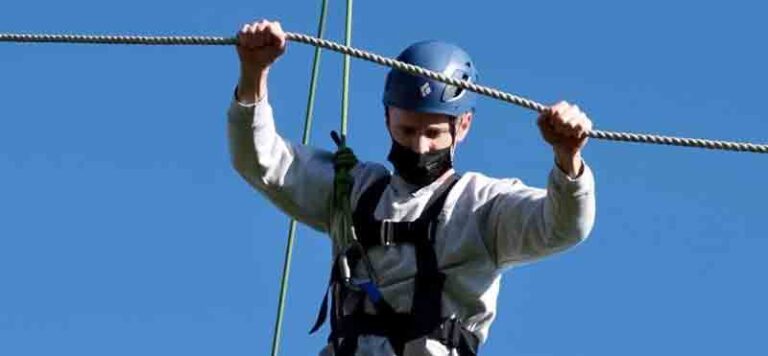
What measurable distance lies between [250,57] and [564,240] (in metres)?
1.29

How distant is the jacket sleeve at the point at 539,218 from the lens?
9625mm

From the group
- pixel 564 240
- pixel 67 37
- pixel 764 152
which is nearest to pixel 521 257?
pixel 564 240

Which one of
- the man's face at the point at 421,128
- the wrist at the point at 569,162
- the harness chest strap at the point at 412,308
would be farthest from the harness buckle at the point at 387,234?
the wrist at the point at 569,162

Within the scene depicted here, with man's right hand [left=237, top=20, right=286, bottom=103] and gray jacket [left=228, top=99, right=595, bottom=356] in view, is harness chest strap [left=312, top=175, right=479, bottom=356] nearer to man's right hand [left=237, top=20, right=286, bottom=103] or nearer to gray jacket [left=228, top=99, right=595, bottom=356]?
gray jacket [left=228, top=99, right=595, bottom=356]

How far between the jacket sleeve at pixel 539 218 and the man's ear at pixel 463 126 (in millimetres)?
281

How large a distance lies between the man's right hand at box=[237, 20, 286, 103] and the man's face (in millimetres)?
496

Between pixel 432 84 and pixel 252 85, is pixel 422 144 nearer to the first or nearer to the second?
pixel 432 84

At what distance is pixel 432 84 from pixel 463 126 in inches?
9.5

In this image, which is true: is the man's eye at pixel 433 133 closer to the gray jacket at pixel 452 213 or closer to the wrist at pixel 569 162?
the gray jacket at pixel 452 213

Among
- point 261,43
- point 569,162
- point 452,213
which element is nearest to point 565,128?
point 569,162

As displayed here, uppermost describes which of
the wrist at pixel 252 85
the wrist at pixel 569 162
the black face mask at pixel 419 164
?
the wrist at pixel 252 85

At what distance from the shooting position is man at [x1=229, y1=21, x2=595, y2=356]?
9.70m

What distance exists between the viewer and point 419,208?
9922 mm

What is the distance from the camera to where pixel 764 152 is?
952 cm
